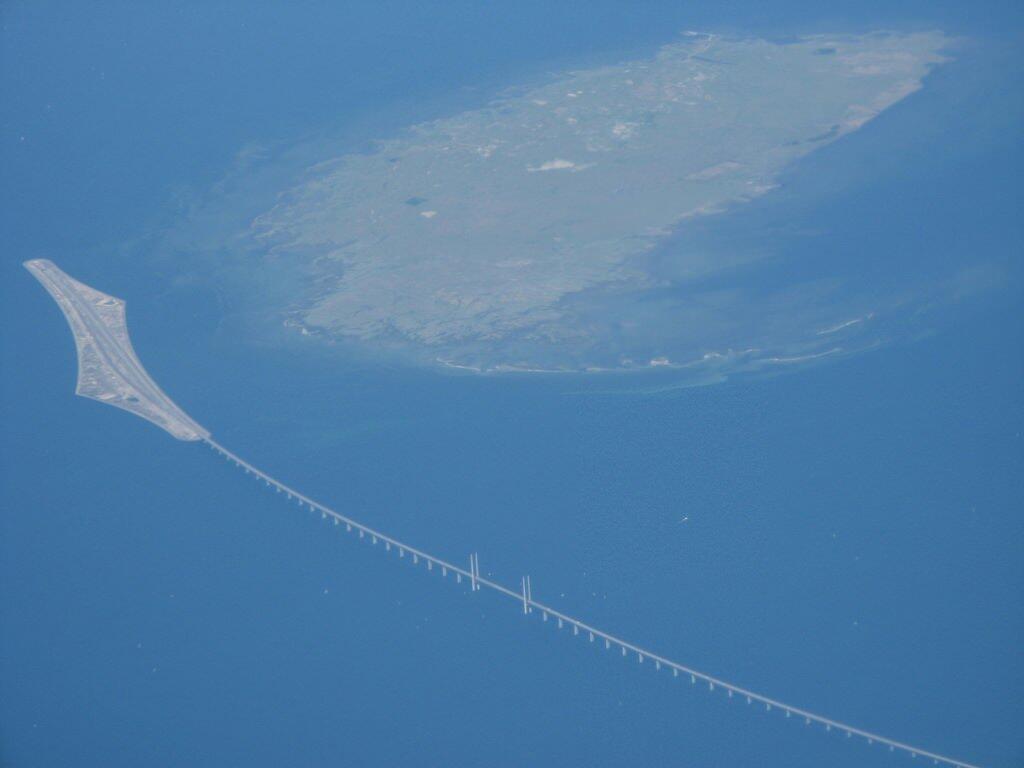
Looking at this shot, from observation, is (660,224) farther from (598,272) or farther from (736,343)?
(736,343)

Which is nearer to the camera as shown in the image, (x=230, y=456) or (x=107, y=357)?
(x=230, y=456)

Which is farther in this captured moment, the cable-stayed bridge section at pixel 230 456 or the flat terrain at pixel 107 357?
the flat terrain at pixel 107 357

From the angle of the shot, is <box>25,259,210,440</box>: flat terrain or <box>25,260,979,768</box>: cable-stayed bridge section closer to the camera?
<box>25,260,979,768</box>: cable-stayed bridge section

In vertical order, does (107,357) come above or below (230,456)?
above

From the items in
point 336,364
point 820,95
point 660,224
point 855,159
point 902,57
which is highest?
point 902,57

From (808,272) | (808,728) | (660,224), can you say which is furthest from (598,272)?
(808,728)
